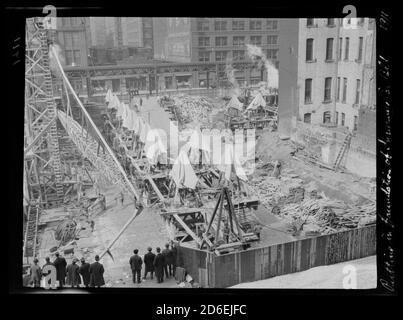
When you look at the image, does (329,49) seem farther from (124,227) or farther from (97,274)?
(97,274)

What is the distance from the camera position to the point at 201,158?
10.3 ft

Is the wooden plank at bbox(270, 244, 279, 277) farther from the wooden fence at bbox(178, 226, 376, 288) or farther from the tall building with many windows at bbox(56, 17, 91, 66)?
the tall building with many windows at bbox(56, 17, 91, 66)

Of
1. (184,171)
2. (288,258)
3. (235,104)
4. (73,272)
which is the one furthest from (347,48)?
(73,272)

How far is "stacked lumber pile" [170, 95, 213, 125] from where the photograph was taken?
3115mm

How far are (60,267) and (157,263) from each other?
698 millimetres

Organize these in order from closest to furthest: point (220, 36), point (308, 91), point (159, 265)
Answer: point (220, 36) < point (159, 265) < point (308, 91)

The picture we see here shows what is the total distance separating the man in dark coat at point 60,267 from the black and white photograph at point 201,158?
1 centimetres

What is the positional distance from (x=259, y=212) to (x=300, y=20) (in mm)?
1388

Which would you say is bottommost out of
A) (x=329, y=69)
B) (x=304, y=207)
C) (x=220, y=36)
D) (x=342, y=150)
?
(x=304, y=207)

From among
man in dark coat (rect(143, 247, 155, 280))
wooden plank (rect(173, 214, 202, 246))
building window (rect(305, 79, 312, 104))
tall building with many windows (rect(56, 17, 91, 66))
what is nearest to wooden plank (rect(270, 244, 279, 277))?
wooden plank (rect(173, 214, 202, 246))

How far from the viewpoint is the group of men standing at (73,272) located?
3080 millimetres
